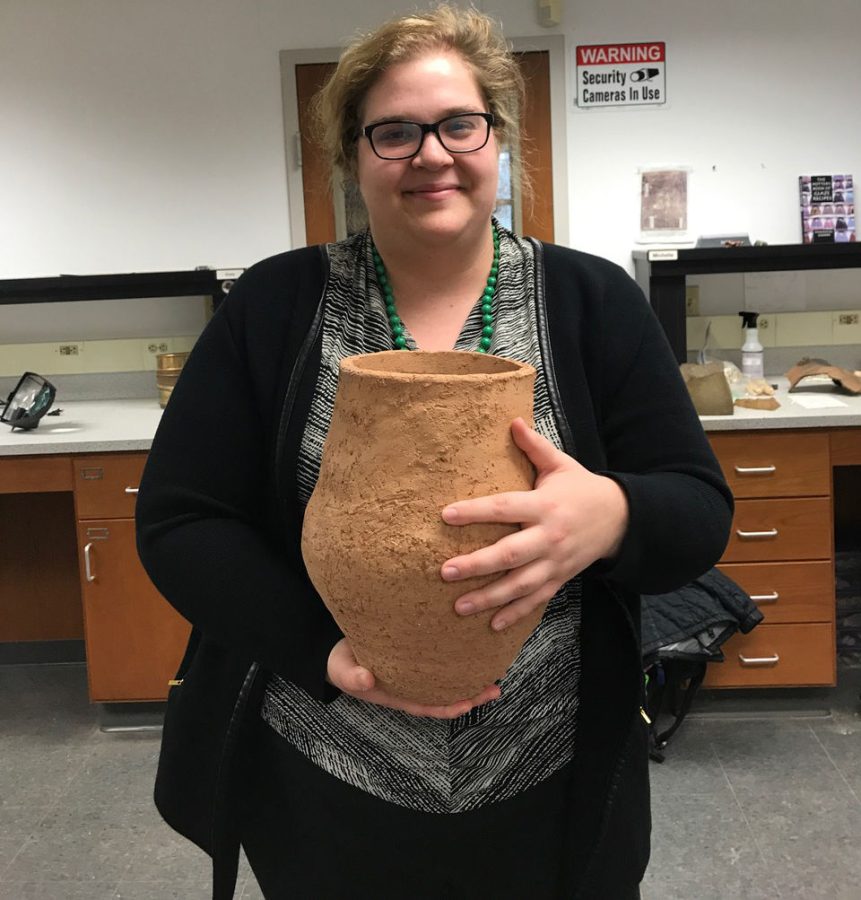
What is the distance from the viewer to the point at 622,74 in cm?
321

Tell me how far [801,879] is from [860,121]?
2424 millimetres

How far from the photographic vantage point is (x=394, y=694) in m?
0.84

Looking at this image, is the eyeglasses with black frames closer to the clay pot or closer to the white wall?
the clay pot

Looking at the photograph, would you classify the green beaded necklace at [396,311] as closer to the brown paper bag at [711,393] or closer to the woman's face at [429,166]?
the woman's face at [429,166]

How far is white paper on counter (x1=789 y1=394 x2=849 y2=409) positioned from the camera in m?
2.66

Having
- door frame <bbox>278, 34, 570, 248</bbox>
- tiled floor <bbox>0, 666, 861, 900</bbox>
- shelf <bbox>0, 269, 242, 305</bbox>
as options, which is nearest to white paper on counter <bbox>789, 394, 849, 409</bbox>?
tiled floor <bbox>0, 666, 861, 900</bbox>

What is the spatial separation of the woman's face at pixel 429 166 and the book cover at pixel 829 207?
8.68 feet

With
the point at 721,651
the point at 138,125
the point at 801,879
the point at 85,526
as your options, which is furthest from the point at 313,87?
the point at 801,879

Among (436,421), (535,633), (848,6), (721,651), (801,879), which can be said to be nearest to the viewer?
(436,421)

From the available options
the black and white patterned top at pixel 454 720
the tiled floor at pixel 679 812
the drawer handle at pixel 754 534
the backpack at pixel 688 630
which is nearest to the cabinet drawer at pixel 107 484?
the tiled floor at pixel 679 812

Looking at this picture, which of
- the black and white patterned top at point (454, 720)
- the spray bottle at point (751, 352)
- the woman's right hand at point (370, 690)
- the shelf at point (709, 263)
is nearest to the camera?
the woman's right hand at point (370, 690)

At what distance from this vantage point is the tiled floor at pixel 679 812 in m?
2.04

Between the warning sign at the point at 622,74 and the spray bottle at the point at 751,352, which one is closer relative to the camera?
the spray bottle at the point at 751,352

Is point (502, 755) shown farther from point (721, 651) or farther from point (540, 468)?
point (721, 651)
